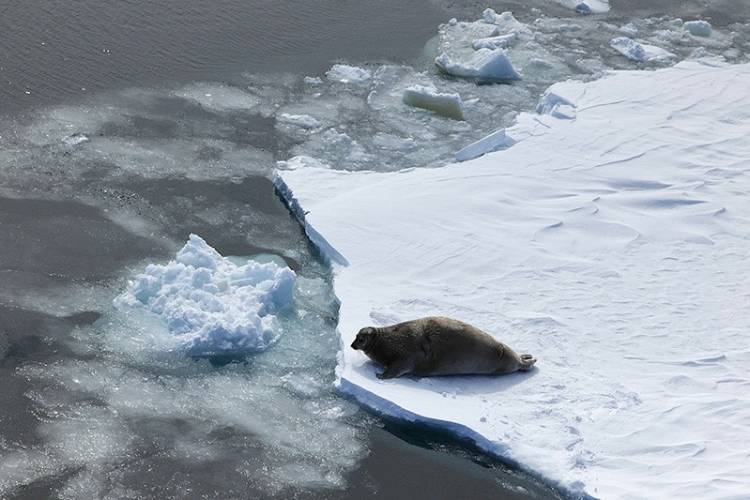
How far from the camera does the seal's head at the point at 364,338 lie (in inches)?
247

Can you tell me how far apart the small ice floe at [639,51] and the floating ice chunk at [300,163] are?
14.0 ft

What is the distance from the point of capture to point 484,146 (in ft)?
29.2

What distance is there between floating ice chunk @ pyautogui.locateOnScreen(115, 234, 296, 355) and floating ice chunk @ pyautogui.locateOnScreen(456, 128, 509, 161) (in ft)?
7.93

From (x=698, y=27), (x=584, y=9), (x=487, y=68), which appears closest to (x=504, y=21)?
(x=584, y=9)

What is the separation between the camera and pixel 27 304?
6680 millimetres

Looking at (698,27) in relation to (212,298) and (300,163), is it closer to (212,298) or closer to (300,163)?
(300,163)

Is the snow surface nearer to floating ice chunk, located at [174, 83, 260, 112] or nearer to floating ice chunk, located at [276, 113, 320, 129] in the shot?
floating ice chunk, located at [276, 113, 320, 129]

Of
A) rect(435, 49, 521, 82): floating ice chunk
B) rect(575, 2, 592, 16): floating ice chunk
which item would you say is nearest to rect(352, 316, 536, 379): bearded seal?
rect(435, 49, 521, 82): floating ice chunk

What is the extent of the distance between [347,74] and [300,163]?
188cm

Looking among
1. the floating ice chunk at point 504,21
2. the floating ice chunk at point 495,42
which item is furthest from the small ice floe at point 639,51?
the floating ice chunk at point 495,42

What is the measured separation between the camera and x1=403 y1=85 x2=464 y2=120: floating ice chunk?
9594 millimetres

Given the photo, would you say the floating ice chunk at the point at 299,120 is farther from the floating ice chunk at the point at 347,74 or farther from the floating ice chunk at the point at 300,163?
the floating ice chunk at the point at 347,74

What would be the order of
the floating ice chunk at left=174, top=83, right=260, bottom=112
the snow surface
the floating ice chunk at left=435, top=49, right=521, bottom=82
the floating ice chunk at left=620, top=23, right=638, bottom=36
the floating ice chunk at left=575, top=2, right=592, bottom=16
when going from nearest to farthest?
the snow surface → the floating ice chunk at left=174, top=83, right=260, bottom=112 → the floating ice chunk at left=435, top=49, right=521, bottom=82 → the floating ice chunk at left=620, top=23, right=638, bottom=36 → the floating ice chunk at left=575, top=2, right=592, bottom=16

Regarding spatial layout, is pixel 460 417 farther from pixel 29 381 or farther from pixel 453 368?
pixel 29 381
